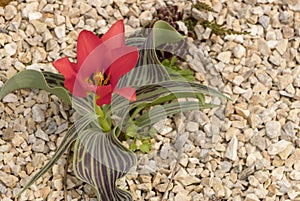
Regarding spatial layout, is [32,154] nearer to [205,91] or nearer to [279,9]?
[205,91]

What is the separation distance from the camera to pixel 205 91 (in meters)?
2.08

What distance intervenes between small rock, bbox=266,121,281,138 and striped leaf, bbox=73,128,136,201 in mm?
564

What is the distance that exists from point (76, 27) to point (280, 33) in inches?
31.6

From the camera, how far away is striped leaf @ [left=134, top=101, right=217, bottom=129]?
7.36ft

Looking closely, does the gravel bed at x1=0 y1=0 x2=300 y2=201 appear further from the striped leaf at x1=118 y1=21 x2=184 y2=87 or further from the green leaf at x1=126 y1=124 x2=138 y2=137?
the striped leaf at x1=118 y1=21 x2=184 y2=87

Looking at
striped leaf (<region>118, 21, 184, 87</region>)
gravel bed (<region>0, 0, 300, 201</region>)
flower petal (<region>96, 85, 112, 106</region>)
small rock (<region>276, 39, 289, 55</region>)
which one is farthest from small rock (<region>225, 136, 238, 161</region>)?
flower petal (<region>96, 85, 112, 106</region>)

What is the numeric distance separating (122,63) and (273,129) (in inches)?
26.9

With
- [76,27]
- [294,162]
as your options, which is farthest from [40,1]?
[294,162]

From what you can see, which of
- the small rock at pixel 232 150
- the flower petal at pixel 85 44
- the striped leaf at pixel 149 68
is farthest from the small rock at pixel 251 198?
the flower petal at pixel 85 44

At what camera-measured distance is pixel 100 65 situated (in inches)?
80.2

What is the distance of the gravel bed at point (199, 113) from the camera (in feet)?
7.36

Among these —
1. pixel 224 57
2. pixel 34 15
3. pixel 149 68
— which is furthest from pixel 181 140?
pixel 34 15

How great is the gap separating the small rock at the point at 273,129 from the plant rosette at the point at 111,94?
27cm

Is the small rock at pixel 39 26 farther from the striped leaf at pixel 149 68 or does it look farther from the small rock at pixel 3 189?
the small rock at pixel 3 189
